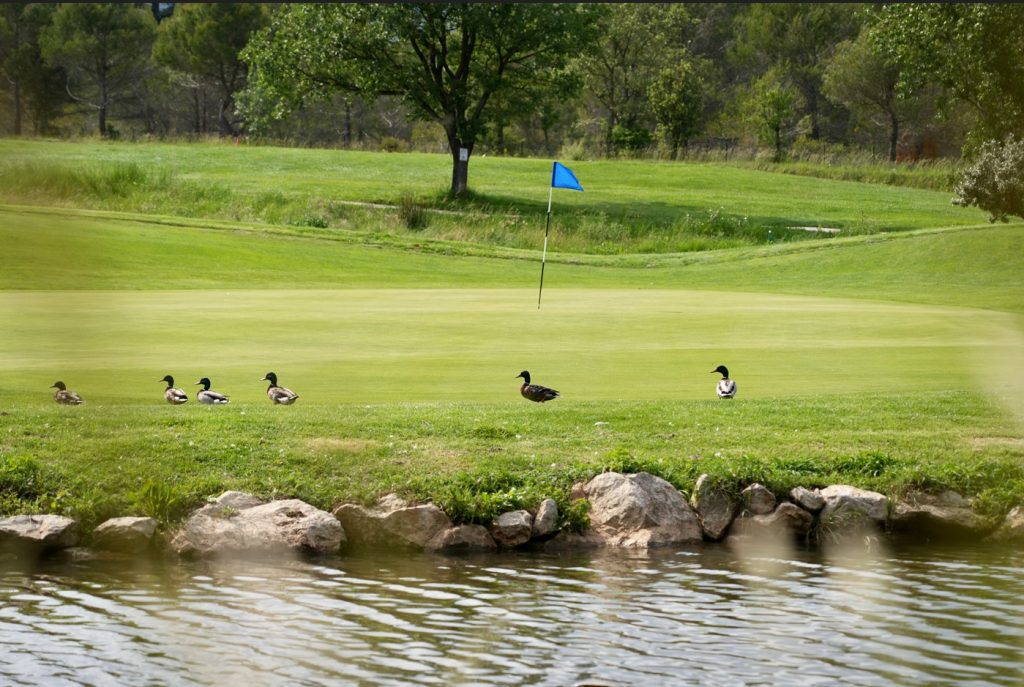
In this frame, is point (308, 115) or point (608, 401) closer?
point (608, 401)

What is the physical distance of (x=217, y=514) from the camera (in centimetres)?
925

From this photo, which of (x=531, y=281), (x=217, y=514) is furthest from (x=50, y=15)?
(x=531, y=281)

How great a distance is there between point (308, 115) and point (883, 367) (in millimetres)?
70395

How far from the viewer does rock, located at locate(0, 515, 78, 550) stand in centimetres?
886

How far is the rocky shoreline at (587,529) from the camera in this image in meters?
9.06

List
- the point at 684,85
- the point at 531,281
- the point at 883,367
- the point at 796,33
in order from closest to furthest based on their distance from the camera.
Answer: the point at 883,367
the point at 531,281
the point at 684,85
the point at 796,33

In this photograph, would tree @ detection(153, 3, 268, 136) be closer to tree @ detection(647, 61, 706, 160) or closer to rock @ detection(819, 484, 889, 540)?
tree @ detection(647, 61, 706, 160)

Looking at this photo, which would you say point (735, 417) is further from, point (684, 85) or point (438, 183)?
point (684, 85)

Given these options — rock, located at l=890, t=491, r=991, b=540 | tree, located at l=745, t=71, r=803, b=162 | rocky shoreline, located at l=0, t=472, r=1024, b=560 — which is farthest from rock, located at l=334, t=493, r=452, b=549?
tree, located at l=745, t=71, r=803, b=162

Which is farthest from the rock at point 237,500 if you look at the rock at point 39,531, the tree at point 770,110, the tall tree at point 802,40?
the tall tree at point 802,40

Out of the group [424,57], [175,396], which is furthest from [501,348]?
[424,57]

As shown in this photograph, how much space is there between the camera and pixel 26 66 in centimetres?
216

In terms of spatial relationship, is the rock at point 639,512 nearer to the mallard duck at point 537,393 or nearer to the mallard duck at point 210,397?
the mallard duck at point 537,393

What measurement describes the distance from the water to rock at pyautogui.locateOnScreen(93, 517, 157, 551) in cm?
23
